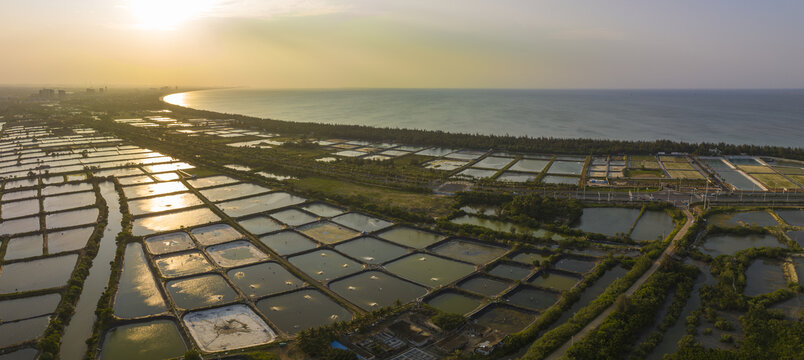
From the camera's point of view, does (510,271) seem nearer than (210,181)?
Yes

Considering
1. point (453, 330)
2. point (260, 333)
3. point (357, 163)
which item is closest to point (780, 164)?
point (357, 163)

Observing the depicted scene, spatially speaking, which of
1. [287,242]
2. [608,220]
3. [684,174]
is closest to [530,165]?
[684,174]

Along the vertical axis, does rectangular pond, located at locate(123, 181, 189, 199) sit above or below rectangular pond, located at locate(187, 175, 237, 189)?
below

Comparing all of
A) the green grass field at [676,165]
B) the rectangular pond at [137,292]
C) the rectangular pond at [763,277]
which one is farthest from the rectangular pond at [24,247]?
the green grass field at [676,165]

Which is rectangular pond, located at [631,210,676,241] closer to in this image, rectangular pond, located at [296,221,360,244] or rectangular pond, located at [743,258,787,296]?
rectangular pond, located at [743,258,787,296]

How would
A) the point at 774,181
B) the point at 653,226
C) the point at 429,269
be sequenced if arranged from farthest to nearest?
the point at 774,181
the point at 653,226
the point at 429,269

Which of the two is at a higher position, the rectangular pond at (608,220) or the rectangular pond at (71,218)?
the rectangular pond at (608,220)

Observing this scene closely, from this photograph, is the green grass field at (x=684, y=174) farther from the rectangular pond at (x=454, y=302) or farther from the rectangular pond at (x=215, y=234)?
the rectangular pond at (x=215, y=234)

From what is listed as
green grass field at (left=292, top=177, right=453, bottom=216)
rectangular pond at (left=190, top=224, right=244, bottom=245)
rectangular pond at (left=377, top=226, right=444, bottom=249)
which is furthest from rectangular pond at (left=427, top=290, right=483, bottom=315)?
rectangular pond at (left=190, top=224, right=244, bottom=245)

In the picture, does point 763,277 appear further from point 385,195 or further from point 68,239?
point 68,239
